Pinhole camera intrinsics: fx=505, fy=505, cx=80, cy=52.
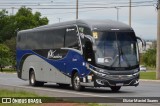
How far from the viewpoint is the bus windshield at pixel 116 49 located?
922 inches

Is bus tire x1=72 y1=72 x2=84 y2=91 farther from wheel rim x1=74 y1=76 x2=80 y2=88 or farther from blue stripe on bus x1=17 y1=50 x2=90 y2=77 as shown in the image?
blue stripe on bus x1=17 y1=50 x2=90 y2=77

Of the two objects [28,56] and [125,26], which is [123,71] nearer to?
[125,26]

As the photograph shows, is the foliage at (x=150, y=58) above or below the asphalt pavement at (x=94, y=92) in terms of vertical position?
below

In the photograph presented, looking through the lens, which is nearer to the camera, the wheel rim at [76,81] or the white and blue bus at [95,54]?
the white and blue bus at [95,54]

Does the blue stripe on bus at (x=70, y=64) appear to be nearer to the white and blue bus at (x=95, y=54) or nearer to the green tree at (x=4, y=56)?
the white and blue bus at (x=95, y=54)

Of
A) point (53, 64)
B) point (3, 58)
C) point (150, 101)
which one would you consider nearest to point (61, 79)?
point (53, 64)

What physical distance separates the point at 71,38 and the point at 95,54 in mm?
2325

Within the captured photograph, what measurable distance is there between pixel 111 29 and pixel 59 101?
7515mm

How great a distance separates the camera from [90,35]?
77.5 ft

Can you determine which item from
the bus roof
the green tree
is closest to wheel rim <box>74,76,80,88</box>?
the bus roof

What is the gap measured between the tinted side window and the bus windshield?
4.90 feet

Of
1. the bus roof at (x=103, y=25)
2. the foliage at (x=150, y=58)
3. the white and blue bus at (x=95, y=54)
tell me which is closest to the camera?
the white and blue bus at (x=95, y=54)

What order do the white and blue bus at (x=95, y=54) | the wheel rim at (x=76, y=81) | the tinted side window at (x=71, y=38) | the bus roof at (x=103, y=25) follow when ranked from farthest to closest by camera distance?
the wheel rim at (x=76, y=81) < the tinted side window at (x=71, y=38) < the bus roof at (x=103, y=25) < the white and blue bus at (x=95, y=54)

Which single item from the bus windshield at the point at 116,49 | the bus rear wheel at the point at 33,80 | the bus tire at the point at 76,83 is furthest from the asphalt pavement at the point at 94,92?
the bus windshield at the point at 116,49
